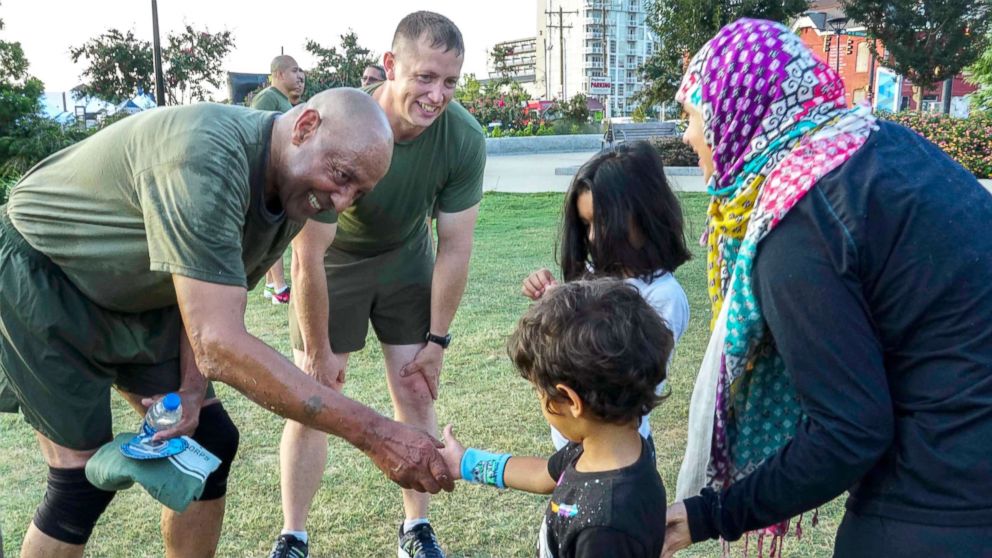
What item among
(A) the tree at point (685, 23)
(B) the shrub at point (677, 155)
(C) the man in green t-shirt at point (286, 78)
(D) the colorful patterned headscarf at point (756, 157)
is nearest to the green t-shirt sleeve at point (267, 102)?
(C) the man in green t-shirt at point (286, 78)

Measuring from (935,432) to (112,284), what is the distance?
2.23 metres

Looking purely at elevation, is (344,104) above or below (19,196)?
above

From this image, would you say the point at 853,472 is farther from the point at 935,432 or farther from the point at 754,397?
the point at 754,397

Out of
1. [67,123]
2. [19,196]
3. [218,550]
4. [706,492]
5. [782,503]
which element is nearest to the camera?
[782,503]

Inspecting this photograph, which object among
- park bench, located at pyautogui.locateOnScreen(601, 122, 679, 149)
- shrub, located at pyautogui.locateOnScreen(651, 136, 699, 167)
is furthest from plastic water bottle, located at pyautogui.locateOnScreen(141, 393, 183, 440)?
park bench, located at pyautogui.locateOnScreen(601, 122, 679, 149)

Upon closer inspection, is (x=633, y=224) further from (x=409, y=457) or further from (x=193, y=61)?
(x=193, y=61)

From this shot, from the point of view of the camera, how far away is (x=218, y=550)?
3.52 m

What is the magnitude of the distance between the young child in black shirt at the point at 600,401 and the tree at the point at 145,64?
2583 cm

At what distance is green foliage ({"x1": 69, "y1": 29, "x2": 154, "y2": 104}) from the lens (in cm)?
2592

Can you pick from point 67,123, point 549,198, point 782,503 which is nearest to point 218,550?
point 782,503

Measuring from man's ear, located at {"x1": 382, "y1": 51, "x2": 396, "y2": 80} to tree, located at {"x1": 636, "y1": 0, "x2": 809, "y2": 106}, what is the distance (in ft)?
59.9

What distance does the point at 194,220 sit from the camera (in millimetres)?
2172

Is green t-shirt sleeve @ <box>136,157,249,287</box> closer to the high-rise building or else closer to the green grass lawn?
the green grass lawn

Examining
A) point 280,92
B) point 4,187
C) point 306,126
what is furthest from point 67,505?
point 4,187
